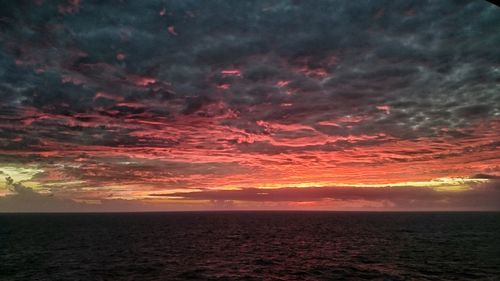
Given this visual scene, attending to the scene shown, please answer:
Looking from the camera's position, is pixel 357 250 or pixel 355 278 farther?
pixel 357 250

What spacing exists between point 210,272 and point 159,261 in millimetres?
13079

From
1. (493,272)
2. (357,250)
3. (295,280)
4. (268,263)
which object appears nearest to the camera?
(295,280)

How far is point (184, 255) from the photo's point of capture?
208 feet

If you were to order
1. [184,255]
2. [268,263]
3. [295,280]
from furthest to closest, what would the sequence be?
[184,255]
[268,263]
[295,280]

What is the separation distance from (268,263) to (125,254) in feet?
89.6

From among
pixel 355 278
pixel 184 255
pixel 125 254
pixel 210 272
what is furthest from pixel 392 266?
pixel 125 254

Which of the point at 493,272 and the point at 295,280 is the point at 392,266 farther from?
the point at 295,280

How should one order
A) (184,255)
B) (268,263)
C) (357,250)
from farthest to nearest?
(357,250), (184,255), (268,263)

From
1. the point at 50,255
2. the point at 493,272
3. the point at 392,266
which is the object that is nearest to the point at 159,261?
the point at 50,255

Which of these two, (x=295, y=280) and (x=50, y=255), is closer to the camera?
(x=295, y=280)

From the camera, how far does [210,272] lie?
47469mm

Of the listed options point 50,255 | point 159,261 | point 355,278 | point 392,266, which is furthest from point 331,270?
point 50,255

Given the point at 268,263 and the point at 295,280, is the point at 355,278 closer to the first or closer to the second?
the point at 295,280

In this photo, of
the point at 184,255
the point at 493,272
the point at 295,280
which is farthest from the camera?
the point at 184,255
